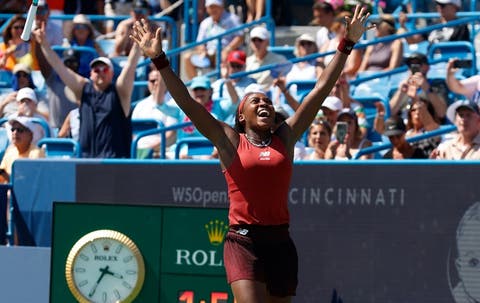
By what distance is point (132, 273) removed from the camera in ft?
29.4

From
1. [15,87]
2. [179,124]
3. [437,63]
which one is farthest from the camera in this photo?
[15,87]

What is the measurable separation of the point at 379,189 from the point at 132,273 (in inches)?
69.6

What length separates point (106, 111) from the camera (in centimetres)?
1149

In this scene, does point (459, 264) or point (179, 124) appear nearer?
point (459, 264)

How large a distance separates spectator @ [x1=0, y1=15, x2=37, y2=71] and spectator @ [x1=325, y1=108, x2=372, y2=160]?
4.75 meters

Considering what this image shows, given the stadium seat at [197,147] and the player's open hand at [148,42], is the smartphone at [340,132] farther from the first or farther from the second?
the player's open hand at [148,42]

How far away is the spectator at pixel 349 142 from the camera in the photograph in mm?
10617

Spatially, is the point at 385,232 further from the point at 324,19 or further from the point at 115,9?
the point at 115,9

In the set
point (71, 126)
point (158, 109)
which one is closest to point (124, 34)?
point (158, 109)

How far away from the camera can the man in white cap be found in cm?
1145

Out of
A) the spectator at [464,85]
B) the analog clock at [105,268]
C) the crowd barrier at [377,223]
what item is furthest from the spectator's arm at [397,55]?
the analog clock at [105,268]

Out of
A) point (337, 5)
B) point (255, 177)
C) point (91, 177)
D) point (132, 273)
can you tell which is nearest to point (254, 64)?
point (337, 5)

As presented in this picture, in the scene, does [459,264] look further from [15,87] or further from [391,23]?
[15,87]

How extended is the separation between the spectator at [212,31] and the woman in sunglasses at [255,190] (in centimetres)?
720
